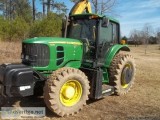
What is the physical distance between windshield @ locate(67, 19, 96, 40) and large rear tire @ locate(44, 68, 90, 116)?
5.38 feet

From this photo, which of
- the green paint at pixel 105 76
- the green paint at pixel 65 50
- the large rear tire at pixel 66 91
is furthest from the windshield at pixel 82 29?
the large rear tire at pixel 66 91

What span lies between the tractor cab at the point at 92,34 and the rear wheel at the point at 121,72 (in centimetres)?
49

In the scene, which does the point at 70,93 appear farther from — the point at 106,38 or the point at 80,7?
the point at 80,7

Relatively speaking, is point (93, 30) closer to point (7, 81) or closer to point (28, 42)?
point (28, 42)

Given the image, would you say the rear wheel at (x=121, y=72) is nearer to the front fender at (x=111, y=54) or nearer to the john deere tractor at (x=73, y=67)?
the john deere tractor at (x=73, y=67)

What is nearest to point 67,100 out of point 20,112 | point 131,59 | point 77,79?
point 77,79

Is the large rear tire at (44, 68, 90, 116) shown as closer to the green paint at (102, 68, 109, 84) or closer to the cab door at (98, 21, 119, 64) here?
the cab door at (98, 21, 119, 64)

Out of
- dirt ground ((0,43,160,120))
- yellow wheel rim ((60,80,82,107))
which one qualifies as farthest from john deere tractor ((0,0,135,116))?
dirt ground ((0,43,160,120))

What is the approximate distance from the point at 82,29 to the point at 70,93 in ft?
7.56

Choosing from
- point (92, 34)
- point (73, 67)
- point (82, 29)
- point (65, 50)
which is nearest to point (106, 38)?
point (92, 34)

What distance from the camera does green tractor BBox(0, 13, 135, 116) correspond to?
6.56m

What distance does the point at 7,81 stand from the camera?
639 cm

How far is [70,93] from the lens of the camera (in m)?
7.02

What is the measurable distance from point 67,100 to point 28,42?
1.75 m
